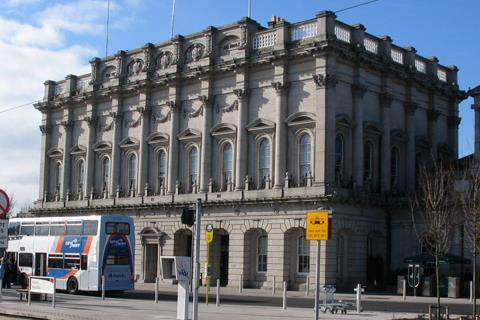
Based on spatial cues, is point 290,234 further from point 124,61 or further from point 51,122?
point 51,122

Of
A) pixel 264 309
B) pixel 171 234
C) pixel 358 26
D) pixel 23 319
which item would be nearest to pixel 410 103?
pixel 358 26

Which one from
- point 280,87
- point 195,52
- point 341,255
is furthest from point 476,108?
point 195,52

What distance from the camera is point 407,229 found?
4972 centimetres

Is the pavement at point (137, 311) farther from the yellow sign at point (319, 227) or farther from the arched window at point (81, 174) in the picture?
the arched window at point (81, 174)

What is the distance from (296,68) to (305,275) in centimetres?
1277

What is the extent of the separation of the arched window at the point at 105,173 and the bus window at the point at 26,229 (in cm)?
1898

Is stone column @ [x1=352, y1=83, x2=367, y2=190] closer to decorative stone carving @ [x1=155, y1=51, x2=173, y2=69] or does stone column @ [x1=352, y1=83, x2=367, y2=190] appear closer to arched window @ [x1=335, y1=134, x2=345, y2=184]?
arched window @ [x1=335, y1=134, x2=345, y2=184]

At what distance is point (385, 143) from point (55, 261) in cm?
2297

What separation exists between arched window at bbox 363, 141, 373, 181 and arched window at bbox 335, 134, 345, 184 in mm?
2225

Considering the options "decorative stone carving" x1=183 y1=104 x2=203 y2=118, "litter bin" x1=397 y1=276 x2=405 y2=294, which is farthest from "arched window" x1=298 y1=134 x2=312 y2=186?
"decorative stone carving" x1=183 y1=104 x2=203 y2=118

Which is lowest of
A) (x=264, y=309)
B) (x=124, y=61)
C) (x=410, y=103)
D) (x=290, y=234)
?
(x=264, y=309)

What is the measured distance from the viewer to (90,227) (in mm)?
38562

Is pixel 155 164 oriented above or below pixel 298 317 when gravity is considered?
above

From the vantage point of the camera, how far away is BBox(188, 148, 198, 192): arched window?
55.2 metres
